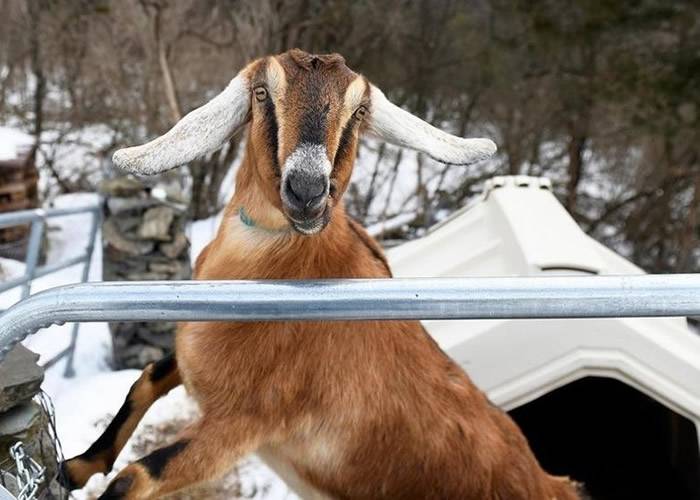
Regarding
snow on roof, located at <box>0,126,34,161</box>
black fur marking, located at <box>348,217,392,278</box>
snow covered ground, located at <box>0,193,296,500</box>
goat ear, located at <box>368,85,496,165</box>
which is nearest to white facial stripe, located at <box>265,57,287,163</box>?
goat ear, located at <box>368,85,496,165</box>

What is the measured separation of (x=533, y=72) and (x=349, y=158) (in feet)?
30.9

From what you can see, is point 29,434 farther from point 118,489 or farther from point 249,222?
point 249,222

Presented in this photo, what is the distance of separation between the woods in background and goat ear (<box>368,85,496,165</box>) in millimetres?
7630

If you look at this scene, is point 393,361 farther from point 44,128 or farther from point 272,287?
point 44,128

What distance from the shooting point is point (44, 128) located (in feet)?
34.0

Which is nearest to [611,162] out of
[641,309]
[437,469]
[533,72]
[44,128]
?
[533,72]

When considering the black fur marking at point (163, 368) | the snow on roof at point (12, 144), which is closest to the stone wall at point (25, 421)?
the black fur marking at point (163, 368)

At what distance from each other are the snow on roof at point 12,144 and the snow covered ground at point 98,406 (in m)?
1.95

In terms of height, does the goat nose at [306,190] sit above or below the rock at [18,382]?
above

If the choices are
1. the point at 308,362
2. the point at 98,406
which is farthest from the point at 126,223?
the point at 308,362

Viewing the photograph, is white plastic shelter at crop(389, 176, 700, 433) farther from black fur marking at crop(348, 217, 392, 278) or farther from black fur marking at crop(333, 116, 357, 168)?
black fur marking at crop(333, 116, 357, 168)

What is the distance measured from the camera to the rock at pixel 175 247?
524cm

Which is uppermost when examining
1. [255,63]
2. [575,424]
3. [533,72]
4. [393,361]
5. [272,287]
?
[533,72]

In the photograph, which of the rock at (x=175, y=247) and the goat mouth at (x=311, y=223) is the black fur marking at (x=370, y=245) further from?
the rock at (x=175, y=247)
